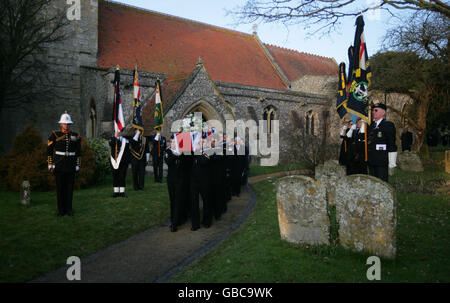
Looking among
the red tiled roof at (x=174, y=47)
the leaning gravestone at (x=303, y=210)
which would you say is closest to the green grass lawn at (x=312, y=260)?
the leaning gravestone at (x=303, y=210)

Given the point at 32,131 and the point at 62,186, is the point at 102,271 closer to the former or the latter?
the point at 62,186

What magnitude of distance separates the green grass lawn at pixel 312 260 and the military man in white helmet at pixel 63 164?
3791mm

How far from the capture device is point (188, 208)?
7.50m

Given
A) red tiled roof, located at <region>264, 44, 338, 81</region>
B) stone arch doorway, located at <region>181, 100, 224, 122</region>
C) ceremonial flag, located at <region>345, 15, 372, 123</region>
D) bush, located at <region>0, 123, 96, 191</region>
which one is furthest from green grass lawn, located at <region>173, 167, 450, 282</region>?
→ red tiled roof, located at <region>264, 44, 338, 81</region>

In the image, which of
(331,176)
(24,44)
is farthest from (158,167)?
(24,44)

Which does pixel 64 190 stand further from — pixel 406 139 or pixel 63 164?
pixel 406 139

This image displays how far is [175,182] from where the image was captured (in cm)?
677

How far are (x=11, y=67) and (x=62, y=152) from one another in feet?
38.7

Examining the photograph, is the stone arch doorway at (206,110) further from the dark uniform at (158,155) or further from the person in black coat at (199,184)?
the person in black coat at (199,184)

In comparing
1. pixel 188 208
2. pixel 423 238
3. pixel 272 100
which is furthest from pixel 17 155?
pixel 272 100

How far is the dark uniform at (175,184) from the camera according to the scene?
658 cm

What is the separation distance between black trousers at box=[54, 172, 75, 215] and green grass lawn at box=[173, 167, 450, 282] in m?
3.75

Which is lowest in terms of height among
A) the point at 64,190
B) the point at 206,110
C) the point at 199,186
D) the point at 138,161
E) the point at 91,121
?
the point at 64,190

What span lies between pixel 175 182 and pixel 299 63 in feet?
90.0
